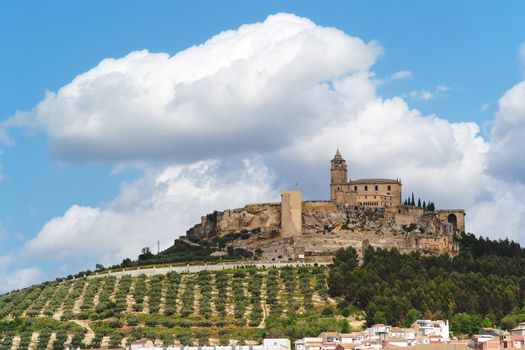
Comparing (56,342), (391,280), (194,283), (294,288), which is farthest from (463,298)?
(56,342)

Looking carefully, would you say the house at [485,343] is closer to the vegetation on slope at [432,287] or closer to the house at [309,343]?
the house at [309,343]

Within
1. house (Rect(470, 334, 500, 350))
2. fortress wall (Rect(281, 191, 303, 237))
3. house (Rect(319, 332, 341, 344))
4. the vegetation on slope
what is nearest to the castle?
fortress wall (Rect(281, 191, 303, 237))

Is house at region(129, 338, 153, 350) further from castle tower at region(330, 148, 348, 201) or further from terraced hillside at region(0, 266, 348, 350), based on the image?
castle tower at region(330, 148, 348, 201)

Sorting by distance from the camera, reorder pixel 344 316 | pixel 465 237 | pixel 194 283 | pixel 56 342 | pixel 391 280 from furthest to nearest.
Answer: pixel 465 237 → pixel 194 283 → pixel 391 280 → pixel 344 316 → pixel 56 342

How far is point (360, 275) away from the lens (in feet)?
292

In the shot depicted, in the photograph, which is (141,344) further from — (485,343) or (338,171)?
(338,171)

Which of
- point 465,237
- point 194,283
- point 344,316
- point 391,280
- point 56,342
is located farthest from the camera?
point 465,237

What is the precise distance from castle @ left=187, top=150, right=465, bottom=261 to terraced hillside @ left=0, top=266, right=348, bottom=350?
20.1ft

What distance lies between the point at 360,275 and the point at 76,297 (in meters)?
20.8

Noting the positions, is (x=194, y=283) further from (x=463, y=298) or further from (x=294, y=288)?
(x=463, y=298)

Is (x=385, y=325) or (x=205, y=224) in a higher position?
(x=205, y=224)

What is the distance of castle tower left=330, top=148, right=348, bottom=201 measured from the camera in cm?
11194

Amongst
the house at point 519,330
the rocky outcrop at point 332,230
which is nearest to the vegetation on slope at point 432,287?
the rocky outcrop at point 332,230

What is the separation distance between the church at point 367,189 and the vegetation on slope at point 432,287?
12573 millimetres
